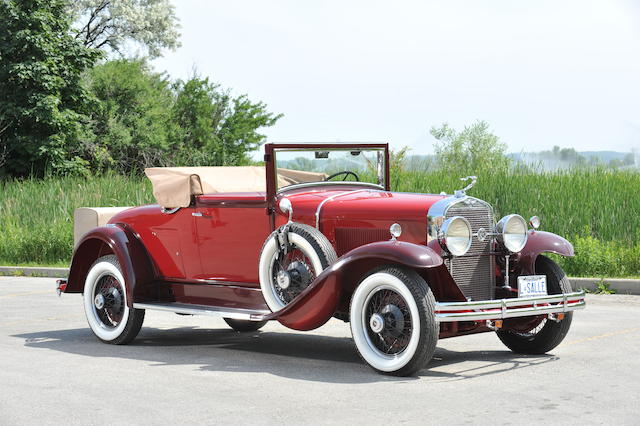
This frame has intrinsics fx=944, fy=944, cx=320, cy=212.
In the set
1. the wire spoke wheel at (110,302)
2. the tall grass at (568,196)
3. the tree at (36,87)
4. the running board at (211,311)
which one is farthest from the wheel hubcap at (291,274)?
the tree at (36,87)

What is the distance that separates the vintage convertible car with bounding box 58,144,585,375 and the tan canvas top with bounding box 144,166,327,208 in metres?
0.01

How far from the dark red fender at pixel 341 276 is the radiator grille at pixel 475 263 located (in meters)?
0.60

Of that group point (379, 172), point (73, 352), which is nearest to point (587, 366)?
point (379, 172)

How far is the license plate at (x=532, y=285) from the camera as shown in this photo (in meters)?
7.20

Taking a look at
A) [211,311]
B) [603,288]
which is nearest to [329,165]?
[211,311]

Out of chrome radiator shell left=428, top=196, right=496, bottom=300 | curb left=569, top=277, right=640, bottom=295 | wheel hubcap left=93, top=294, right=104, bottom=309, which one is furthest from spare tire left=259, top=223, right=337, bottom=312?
curb left=569, top=277, right=640, bottom=295

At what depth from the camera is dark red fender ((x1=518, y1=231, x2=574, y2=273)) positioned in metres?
7.61

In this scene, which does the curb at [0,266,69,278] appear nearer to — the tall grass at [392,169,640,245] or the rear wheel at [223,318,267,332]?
the tall grass at [392,169,640,245]

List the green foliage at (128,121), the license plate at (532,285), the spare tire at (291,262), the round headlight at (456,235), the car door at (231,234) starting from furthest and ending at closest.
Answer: the green foliage at (128,121)
the car door at (231,234)
the spare tire at (291,262)
the license plate at (532,285)
the round headlight at (456,235)

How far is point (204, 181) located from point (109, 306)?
152cm

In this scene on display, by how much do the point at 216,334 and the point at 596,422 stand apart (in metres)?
4.78

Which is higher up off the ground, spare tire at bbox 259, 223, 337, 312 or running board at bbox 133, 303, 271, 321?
spare tire at bbox 259, 223, 337, 312

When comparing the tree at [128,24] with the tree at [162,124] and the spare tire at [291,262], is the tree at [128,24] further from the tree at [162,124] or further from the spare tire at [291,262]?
the spare tire at [291,262]

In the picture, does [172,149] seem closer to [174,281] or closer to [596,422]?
[174,281]
